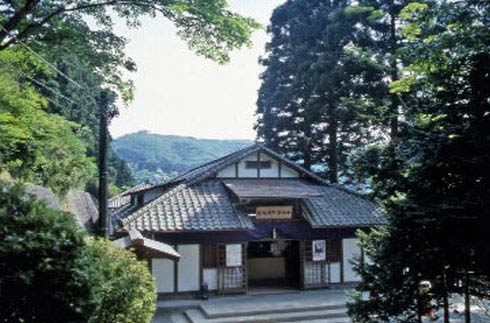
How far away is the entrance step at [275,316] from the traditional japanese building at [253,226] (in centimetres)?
202

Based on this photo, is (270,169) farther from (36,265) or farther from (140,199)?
(36,265)

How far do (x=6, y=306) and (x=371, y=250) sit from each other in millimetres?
6453

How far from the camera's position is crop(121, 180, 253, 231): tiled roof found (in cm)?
1372

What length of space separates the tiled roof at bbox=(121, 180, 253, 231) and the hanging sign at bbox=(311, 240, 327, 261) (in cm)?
307

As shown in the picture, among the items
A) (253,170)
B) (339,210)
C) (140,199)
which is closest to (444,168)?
(339,210)

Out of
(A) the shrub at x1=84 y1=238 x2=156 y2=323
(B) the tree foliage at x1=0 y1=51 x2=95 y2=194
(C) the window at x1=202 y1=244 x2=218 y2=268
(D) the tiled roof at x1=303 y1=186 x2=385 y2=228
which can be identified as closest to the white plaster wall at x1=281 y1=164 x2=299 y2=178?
(D) the tiled roof at x1=303 y1=186 x2=385 y2=228

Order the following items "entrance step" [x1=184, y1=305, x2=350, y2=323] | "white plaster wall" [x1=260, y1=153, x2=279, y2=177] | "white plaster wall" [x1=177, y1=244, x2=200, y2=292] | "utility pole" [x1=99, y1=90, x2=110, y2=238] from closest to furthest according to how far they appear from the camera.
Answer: "utility pole" [x1=99, y1=90, x2=110, y2=238] → "entrance step" [x1=184, y1=305, x2=350, y2=323] → "white plaster wall" [x1=177, y1=244, x2=200, y2=292] → "white plaster wall" [x1=260, y1=153, x2=279, y2=177]

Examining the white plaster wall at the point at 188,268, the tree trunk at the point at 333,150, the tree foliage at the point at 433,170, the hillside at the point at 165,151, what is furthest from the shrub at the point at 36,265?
the hillside at the point at 165,151

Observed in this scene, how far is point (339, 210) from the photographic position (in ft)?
54.3

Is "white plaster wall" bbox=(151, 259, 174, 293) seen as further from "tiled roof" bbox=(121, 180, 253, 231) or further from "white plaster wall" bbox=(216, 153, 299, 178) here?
"white plaster wall" bbox=(216, 153, 299, 178)

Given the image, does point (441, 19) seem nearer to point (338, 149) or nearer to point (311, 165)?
point (338, 149)

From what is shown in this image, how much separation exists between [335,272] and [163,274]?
22.9 feet

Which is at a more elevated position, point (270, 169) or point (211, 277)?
point (270, 169)

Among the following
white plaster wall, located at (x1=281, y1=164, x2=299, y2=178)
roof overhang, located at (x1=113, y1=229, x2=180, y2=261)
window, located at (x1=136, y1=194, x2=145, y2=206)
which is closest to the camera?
roof overhang, located at (x1=113, y1=229, x2=180, y2=261)
